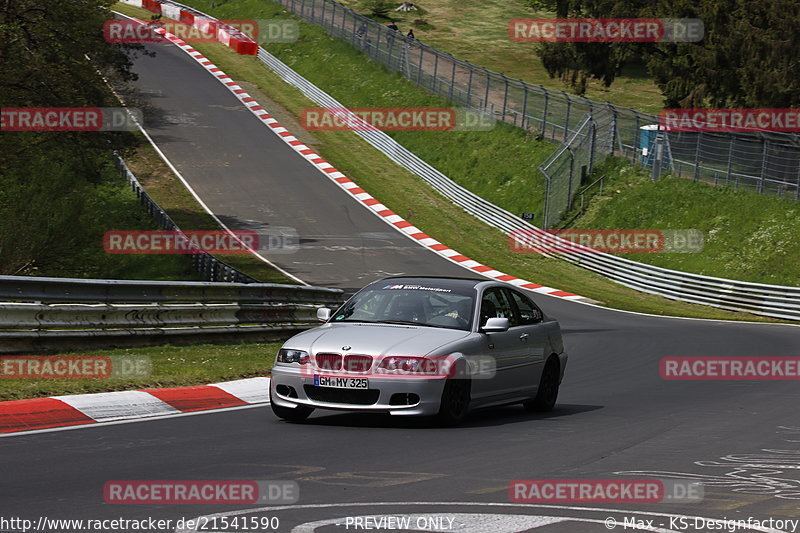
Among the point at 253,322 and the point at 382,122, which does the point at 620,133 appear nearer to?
the point at 382,122

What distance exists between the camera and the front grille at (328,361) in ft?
33.2

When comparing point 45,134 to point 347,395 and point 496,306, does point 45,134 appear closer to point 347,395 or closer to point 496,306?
point 496,306

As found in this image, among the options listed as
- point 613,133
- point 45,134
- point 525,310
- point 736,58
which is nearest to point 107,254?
point 45,134

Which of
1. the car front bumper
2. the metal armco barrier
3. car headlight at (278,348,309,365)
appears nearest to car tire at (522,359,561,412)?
the car front bumper

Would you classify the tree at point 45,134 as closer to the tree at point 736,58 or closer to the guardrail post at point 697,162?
the tree at point 736,58

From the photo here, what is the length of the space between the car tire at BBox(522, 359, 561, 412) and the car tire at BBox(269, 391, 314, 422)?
2.72 metres

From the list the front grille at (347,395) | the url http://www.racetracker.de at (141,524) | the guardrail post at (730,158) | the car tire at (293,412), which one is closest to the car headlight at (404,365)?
the front grille at (347,395)

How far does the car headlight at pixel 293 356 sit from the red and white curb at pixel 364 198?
23014 millimetres

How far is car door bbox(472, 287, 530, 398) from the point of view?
10953 mm

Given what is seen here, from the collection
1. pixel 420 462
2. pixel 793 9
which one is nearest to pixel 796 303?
pixel 793 9

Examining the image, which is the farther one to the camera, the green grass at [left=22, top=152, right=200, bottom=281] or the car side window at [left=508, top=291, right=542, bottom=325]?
the green grass at [left=22, top=152, right=200, bottom=281]

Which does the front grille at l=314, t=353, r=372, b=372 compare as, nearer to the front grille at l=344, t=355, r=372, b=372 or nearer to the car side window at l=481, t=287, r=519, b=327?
the front grille at l=344, t=355, r=372, b=372

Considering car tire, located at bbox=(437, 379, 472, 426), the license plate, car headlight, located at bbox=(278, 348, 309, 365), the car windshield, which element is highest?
the car windshield

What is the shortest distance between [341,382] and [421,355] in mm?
759
